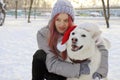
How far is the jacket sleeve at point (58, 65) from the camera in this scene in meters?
2.71

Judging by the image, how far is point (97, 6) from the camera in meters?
60.8

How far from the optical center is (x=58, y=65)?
2.79 metres

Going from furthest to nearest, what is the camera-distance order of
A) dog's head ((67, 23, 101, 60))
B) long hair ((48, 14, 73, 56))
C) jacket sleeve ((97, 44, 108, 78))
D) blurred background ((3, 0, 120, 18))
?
blurred background ((3, 0, 120, 18)) → long hair ((48, 14, 73, 56)) → jacket sleeve ((97, 44, 108, 78)) → dog's head ((67, 23, 101, 60))

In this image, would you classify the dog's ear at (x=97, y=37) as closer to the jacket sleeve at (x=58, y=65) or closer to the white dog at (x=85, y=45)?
the white dog at (x=85, y=45)

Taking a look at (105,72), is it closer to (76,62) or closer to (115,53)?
(76,62)

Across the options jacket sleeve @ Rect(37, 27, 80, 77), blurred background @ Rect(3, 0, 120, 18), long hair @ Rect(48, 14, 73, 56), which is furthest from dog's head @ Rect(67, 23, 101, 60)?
blurred background @ Rect(3, 0, 120, 18)

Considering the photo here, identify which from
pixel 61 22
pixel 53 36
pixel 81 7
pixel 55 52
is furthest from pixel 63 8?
pixel 81 7

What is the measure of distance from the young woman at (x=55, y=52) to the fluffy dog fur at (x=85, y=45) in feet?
0.24

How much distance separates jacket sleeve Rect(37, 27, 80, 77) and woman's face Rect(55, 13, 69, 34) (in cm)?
16

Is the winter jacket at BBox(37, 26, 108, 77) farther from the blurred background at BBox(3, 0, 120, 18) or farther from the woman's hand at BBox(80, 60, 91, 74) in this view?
the blurred background at BBox(3, 0, 120, 18)

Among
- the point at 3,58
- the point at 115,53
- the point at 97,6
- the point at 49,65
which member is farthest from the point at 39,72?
the point at 97,6

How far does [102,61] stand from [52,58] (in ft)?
1.33

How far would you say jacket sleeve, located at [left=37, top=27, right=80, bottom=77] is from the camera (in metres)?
2.71

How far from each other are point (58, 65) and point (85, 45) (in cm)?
30
